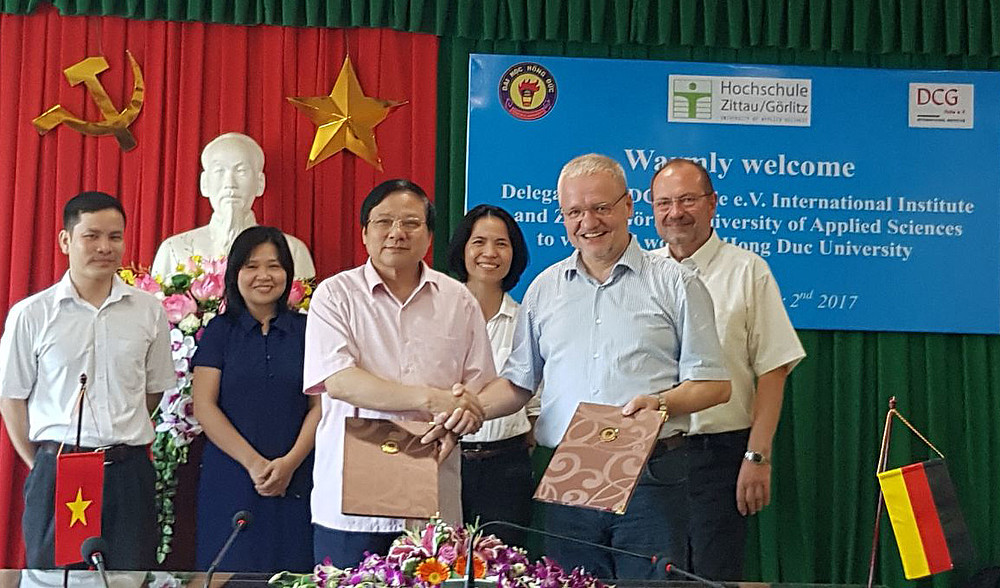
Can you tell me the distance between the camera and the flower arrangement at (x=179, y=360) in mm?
3742

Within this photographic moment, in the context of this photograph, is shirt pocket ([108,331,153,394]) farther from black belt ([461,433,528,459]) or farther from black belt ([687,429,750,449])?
black belt ([687,429,750,449])

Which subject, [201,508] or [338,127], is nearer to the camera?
[201,508]

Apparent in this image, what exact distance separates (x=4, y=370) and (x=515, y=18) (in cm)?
237

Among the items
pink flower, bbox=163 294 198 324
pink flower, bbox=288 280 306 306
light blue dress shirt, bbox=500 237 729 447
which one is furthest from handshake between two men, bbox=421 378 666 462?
pink flower, bbox=163 294 198 324

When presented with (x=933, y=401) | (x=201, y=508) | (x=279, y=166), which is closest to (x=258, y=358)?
(x=201, y=508)

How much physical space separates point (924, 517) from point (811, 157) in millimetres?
2671

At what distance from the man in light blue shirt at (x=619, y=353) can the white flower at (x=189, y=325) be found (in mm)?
1377

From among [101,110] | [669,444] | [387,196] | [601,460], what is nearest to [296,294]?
[387,196]

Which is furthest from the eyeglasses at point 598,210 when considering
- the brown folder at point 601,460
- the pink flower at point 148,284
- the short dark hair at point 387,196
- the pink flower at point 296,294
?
the pink flower at point 148,284

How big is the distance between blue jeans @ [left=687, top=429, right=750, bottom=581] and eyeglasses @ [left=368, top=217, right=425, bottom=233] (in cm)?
129

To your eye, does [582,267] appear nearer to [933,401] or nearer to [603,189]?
[603,189]

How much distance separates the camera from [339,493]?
2662 mm

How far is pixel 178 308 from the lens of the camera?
3773 millimetres

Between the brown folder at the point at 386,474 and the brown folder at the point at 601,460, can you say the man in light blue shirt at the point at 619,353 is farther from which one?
the brown folder at the point at 386,474
